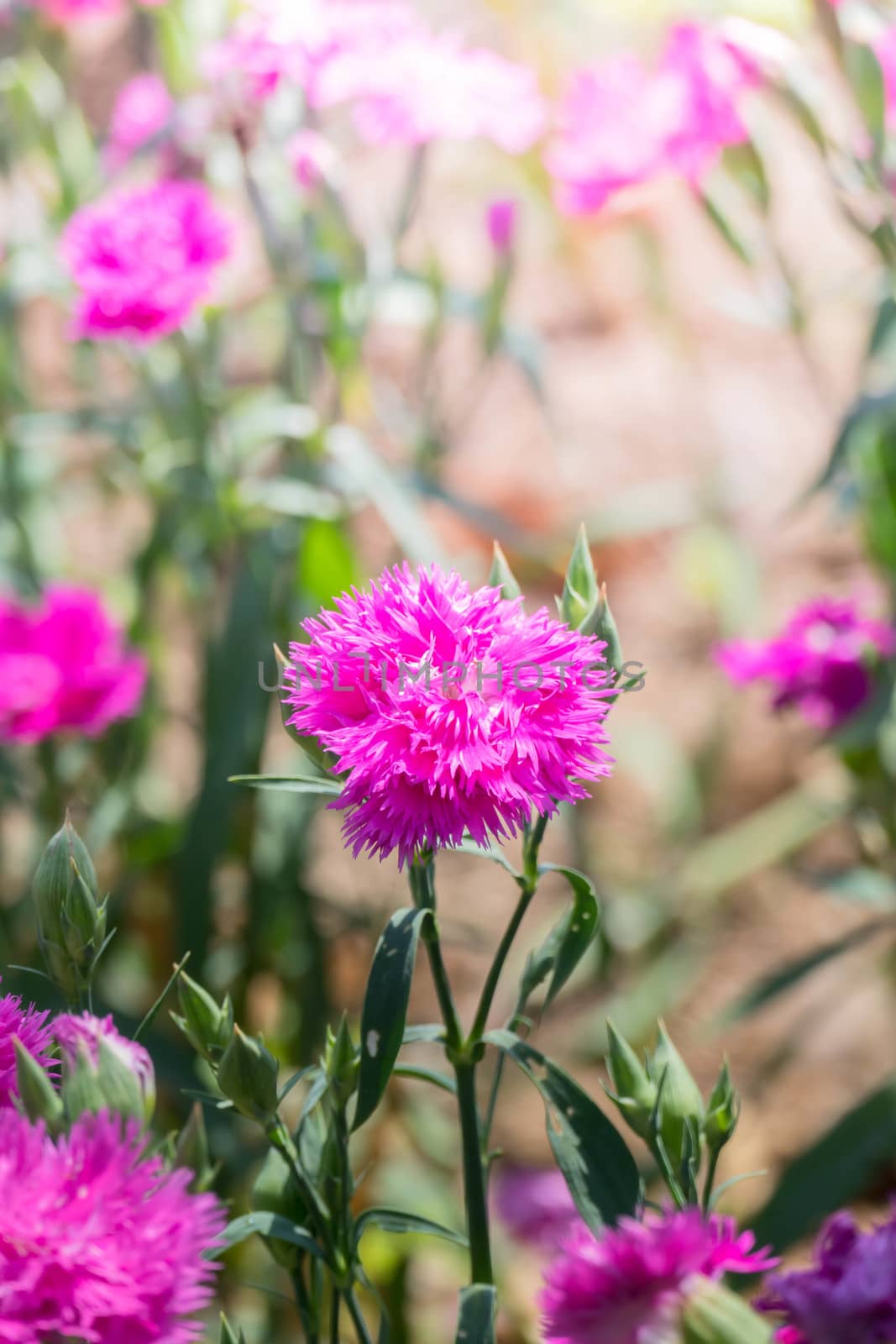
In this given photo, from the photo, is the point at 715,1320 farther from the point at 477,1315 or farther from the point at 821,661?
the point at 821,661

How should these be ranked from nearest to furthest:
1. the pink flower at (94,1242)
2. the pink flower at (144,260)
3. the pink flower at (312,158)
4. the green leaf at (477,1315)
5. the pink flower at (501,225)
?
the pink flower at (94,1242) < the green leaf at (477,1315) < the pink flower at (144,260) < the pink flower at (312,158) < the pink flower at (501,225)

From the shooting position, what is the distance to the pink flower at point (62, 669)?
86 centimetres

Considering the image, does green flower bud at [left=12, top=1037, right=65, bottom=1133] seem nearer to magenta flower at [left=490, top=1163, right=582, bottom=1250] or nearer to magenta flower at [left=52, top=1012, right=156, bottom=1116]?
magenta flower at [left=52, top=1012, right=156, bottom=1116]

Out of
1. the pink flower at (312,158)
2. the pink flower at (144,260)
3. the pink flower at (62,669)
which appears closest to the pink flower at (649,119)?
the pink flower at (312,158)

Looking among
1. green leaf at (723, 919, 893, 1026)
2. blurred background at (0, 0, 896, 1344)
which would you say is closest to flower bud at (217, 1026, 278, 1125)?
blurred background at (0, 0, 896, 1344)

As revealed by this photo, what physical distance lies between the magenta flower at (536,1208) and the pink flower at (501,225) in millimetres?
669

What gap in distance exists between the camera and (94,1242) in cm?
28

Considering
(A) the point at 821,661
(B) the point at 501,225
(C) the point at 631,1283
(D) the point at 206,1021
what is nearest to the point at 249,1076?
(D) the point at 206,1021

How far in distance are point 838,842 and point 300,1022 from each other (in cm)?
68

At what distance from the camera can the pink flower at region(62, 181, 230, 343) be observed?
2.42 feet

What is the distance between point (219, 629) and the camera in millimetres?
993

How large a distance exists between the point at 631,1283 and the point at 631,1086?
103 millimetres

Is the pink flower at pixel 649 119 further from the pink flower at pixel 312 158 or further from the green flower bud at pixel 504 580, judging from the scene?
the green flower bud at pixel 504 580

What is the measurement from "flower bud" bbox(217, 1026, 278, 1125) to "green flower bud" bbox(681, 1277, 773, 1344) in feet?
0.43
